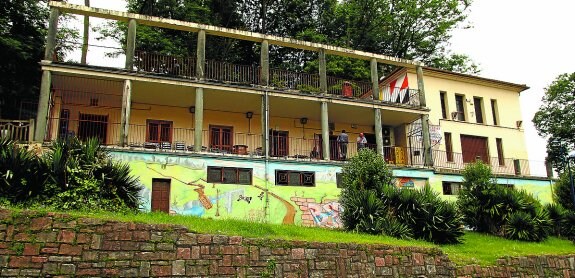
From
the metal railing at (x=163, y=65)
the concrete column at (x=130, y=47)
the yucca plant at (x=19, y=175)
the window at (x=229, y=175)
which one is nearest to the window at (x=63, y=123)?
the metal railing at (x=163, y=65)

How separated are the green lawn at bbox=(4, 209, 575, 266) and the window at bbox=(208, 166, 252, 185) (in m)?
4.34

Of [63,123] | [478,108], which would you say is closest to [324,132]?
[63,123]

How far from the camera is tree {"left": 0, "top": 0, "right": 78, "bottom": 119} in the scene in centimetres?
1908

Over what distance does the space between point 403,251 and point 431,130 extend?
13.2 meters

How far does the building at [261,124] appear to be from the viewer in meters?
16.3

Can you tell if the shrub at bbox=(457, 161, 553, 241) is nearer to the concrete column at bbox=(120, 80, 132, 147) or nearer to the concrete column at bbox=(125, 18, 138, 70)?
the concrete column at bbox=(120, 80, 132, 147)

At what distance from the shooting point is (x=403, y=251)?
442 inches

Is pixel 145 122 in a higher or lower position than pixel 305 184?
higher

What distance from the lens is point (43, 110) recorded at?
15625mm

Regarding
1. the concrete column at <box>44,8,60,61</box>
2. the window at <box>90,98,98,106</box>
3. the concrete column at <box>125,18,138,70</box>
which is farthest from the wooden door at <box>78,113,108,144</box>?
the concrete column at <box>44,8,60,61</box>

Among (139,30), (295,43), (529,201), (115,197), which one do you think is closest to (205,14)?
(139,30)

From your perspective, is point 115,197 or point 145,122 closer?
point 115,197

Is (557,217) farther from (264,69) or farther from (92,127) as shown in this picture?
(92,127)

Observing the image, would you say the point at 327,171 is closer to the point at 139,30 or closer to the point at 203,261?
the point at 203,261
